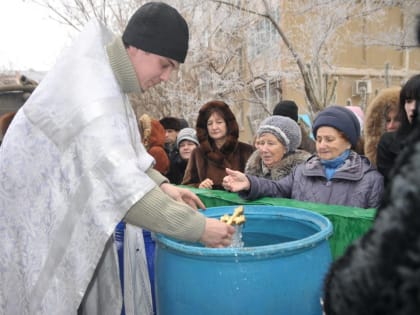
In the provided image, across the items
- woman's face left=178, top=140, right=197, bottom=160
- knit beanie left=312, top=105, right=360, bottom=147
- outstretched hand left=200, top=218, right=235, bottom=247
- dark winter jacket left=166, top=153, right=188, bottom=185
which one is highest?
knit beanie left=312, top=105, right=360, bottom=147

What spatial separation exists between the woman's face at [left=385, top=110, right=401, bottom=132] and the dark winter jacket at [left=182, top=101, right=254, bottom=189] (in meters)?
1.19

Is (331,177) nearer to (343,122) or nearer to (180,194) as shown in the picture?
(343,122)

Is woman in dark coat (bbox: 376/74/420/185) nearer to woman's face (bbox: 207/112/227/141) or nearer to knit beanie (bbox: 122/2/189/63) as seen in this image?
woman's face (bbox: 207/112/227/141)

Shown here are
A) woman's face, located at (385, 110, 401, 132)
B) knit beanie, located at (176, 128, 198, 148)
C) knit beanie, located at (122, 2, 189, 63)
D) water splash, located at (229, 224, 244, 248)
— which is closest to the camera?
knit beanie, located at (122, 2, 189, 63)

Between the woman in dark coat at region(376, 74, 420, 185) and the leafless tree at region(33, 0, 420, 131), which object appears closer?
the woman in dark coat at region(376, 74, 420, 185)

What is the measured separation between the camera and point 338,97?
16078mm

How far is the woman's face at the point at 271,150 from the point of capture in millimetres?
2949

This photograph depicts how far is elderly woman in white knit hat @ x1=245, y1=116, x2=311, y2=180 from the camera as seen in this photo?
9.55 feet

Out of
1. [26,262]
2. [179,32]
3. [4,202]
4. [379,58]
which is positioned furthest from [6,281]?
[379,58]

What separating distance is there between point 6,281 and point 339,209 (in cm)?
151

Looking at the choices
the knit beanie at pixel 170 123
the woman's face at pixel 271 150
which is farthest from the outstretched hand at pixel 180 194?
the knit beanie at pixel 170 123

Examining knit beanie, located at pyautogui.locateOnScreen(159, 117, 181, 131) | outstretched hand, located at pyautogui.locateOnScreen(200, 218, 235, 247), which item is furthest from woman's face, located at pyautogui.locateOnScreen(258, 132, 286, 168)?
knit beanie, located at pyautogui.locateOnScreen(159, 117, 181, 131)

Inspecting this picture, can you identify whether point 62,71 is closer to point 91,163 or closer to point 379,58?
point 91,163

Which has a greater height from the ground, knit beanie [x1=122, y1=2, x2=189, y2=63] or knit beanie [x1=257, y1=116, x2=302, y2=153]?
knit beanie [x1=122, y1=2, x2=189, y2=63]
